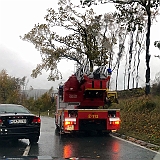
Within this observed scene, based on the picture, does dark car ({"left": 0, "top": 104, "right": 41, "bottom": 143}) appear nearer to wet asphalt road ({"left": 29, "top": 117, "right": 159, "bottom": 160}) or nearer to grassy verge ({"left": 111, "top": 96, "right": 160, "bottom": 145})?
wet asphalt road ({"left": 29, "top": 117, "right": 159, "bottom": 160})

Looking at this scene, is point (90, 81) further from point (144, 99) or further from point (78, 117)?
point (144, 99)

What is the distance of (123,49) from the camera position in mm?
43531

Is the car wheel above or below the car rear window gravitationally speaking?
below

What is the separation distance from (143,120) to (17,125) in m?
7.97

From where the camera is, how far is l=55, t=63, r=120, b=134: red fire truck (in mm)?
14990

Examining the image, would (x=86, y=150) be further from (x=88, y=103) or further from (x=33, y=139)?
(x=88, y=103)

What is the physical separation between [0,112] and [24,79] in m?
67.9

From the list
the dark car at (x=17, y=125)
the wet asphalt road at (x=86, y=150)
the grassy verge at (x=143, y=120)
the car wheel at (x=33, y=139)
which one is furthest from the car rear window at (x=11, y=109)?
the grassy verge at (x=143, y=120)

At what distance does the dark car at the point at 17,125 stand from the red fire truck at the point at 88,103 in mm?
2740

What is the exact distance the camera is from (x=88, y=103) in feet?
54.9

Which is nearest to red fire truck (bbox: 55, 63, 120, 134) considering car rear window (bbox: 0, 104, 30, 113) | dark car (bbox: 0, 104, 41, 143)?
car rear window (bbox: 0, 104, 30, 113)

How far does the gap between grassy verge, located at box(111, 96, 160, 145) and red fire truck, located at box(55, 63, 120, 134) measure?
3.68 ft

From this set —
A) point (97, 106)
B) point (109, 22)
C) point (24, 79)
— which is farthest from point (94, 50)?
point (24, 79)

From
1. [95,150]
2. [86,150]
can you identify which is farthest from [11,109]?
[95,150]
